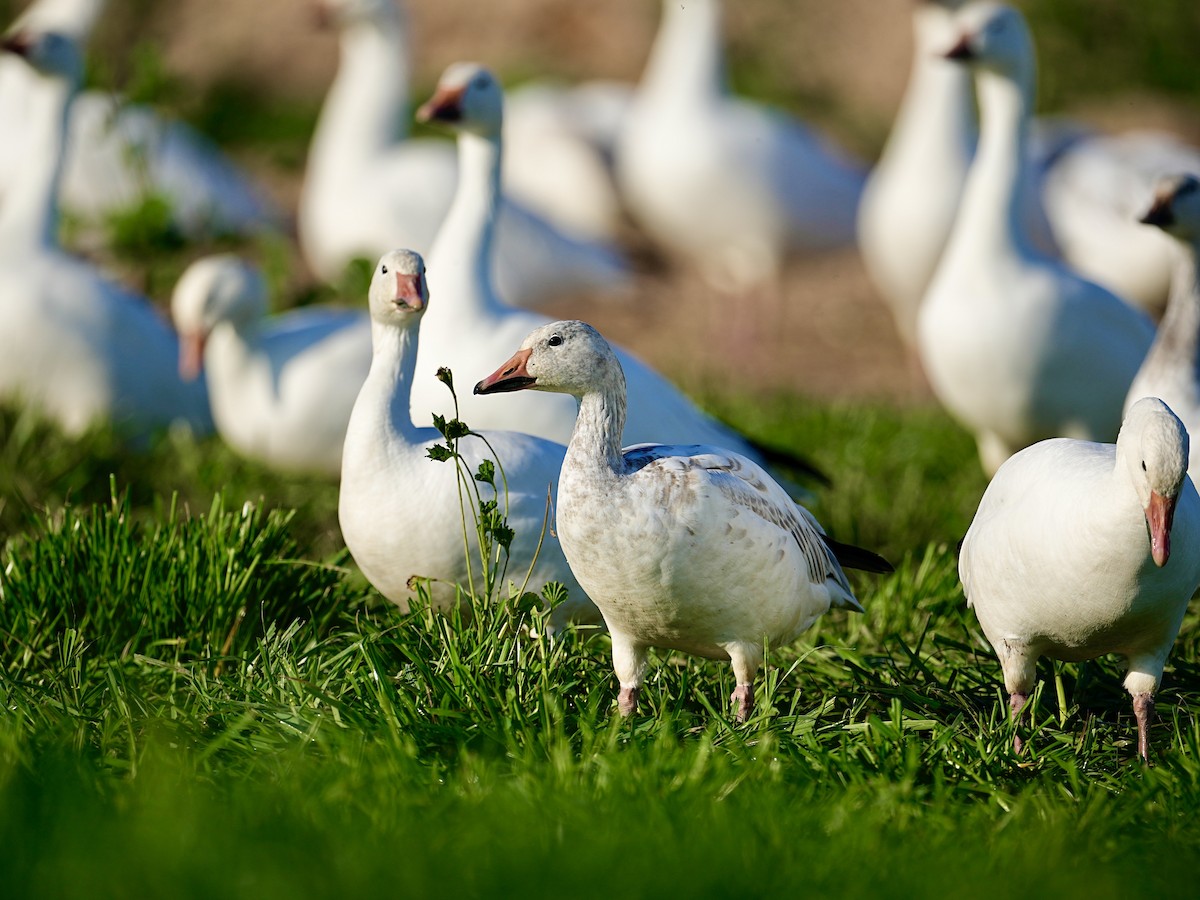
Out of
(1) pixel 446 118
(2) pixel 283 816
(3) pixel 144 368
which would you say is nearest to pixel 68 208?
(3) pixel 144 368

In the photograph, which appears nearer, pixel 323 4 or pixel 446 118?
pixel 446 118

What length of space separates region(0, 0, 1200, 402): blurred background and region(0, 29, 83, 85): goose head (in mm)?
3190

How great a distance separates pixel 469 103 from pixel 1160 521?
8.95ft

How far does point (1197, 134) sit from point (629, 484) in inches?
440

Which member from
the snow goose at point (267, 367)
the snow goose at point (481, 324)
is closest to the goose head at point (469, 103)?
the snow goose at point (481, 324)

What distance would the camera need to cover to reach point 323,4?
8.32m

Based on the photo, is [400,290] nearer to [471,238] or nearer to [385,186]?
[471,238]

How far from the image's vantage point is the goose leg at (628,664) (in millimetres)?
3066

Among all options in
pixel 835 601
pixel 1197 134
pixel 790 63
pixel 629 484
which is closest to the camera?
pixel 629 484

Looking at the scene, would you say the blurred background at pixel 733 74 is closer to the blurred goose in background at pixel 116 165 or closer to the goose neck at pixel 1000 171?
the blurred goose in background at pixel 116 165

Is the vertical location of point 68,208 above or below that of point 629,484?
below

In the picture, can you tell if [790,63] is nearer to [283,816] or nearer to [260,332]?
[260,332]

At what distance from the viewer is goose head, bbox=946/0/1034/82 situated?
19.1 feet

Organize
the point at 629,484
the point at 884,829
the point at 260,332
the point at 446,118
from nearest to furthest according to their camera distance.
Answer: the point at 884,829 < the point at 629,484 < the point at 446,118 < the point at 260,332
